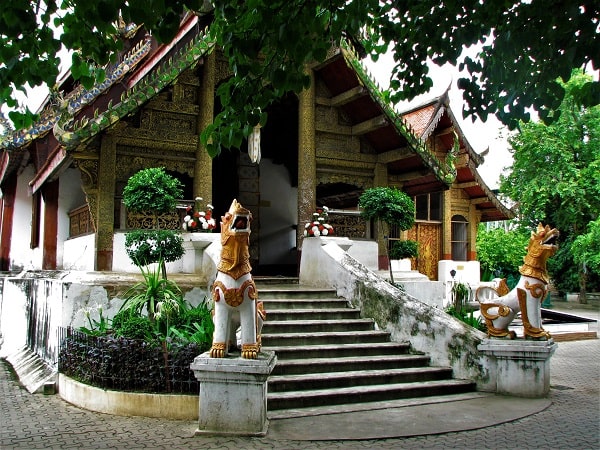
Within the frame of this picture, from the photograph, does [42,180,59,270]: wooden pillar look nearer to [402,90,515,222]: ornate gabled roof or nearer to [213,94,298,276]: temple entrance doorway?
[213,94,298,276]: temple entrance doorway

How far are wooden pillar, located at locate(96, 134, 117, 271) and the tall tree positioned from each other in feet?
59.0

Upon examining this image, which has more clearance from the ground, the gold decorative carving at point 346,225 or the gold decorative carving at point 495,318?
the gold decorative carving at point 346,225

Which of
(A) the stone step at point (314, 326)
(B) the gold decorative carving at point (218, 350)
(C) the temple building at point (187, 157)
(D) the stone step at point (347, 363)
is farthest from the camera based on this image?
(C) the temple building at point (187, 157)

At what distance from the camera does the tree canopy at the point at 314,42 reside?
4.49 meters

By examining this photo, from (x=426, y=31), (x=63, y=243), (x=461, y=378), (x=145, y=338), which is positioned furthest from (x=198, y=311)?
(x=63, y=243)

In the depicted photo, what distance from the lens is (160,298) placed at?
765 centimetres

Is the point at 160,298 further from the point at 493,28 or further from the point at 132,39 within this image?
the point at 132,39

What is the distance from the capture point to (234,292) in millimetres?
5719

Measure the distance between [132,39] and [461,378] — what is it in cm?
1187

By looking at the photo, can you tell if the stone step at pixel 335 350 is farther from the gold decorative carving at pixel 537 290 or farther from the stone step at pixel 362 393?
the gold decorative carving at pixel 537 290

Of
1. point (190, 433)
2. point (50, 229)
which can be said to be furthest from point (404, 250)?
point (190, 433)

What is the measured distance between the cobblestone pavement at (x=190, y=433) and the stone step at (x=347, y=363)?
3.47 ft

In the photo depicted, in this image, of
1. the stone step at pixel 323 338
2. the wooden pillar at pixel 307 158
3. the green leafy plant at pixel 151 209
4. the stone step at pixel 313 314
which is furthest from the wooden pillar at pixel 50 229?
the stone step at pixel 323 338

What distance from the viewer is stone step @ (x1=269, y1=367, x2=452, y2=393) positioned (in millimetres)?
6645
